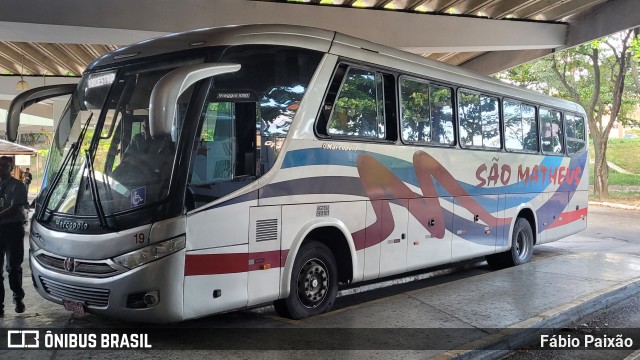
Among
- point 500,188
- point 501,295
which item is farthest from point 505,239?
point 501,295

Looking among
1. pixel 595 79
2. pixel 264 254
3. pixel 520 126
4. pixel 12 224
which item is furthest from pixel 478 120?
pixel 595 79

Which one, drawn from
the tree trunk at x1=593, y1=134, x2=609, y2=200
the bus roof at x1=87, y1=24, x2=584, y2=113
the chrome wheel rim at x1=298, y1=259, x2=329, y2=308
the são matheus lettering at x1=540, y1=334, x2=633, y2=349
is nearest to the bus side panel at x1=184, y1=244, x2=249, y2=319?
the chrome wheel rim at x1=298, y1=259, x2=329, y2=308

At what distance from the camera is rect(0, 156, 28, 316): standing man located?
627 centimetres

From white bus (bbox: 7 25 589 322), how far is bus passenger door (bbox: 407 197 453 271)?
0.03 meters

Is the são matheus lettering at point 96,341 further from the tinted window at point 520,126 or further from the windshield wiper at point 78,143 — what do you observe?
the tinted window at point 520,126

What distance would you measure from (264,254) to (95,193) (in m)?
1.81

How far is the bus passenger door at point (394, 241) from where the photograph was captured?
289 inches

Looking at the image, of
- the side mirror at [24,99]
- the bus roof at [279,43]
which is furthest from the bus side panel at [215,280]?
the side mirror at [24,99]

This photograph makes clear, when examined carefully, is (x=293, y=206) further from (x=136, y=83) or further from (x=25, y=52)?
(x=25, y=52)

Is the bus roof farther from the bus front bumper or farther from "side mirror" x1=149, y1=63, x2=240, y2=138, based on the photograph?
the bus front bumper

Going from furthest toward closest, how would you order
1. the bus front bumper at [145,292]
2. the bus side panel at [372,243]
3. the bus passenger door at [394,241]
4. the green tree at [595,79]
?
1. the green tree at [595,79]
2. the bus passenger door at [394,241]
3. the bus side panel at [372,243]
4. the bus front bumper at [145,292]

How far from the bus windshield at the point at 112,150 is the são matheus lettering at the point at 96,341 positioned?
4.28 ft

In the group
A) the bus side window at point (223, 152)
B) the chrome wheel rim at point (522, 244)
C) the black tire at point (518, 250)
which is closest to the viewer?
the bus side window at point (223, 152)

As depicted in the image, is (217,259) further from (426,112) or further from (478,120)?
(478,120)
